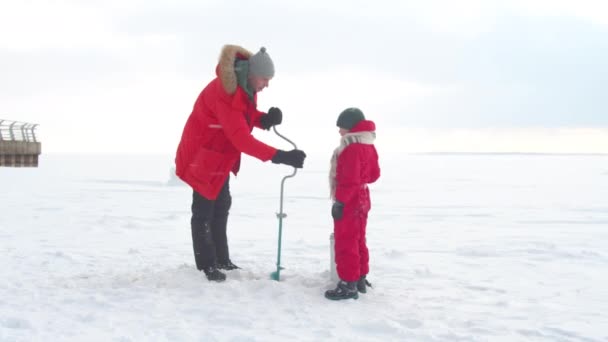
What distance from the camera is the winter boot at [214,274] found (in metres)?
4.43

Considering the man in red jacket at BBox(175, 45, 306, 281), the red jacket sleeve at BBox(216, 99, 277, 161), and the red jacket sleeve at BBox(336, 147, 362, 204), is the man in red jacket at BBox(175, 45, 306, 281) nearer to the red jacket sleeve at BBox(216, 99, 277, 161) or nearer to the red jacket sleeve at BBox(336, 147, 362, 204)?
the red jacket sleeve at BBox(216, 99, 277, 161)

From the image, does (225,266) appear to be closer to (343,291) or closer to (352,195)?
(343,291)

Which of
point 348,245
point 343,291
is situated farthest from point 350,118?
point 343,291

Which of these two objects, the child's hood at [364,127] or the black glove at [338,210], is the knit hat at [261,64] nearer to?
the child's hood at [364,127]

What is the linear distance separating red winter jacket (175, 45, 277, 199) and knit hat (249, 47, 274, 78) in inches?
6.2

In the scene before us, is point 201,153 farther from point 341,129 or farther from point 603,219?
point 603,219

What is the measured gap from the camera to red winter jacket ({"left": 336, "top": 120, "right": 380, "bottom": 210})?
4.09 m

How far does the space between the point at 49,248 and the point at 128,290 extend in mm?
2941

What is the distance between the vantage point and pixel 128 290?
4266 mm

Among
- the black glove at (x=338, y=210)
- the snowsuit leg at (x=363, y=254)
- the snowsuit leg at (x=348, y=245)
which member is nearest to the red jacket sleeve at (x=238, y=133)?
the black glove at (x=338, y=210)

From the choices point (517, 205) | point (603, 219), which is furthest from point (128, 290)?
point (517, 205)

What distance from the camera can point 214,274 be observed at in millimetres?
4438

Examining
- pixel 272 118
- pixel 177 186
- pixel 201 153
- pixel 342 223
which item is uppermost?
pixel 272 118

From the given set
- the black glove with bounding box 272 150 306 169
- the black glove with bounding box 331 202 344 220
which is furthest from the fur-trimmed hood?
the black glove with bounding box 331 202 344 220
